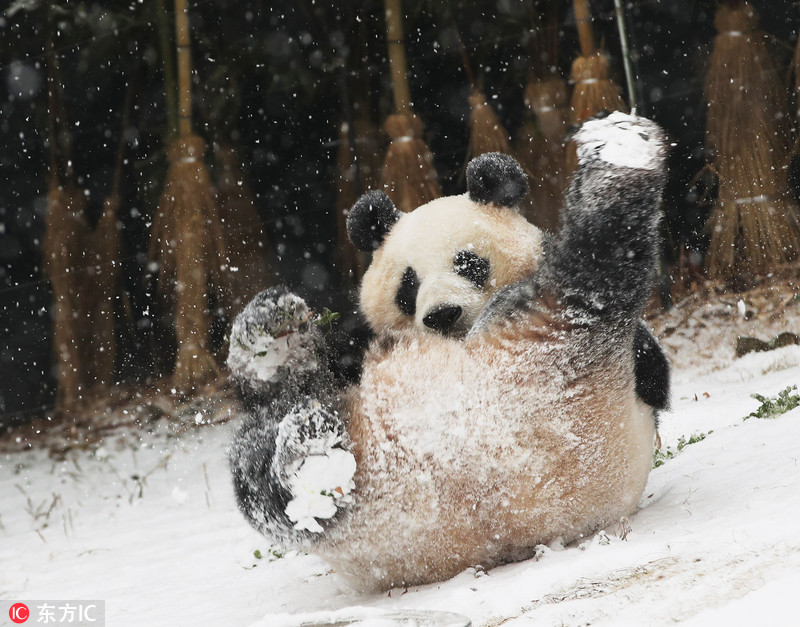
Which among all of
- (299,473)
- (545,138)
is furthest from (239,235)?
(299,473)

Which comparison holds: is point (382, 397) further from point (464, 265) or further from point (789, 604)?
point (789, 604)

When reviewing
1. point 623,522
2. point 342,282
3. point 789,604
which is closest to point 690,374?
point 342,282

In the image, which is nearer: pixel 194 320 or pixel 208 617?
pixel 208 617

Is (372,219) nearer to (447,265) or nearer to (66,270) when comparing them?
(447,265)

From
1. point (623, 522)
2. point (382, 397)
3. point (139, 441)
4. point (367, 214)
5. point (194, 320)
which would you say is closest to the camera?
point (382, 397)

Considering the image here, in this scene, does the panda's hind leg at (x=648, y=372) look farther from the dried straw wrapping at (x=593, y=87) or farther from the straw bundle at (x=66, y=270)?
the straw bundle at (x=66, y=270)

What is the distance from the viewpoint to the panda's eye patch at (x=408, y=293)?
1.59 meters

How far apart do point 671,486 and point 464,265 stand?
80 centimetres

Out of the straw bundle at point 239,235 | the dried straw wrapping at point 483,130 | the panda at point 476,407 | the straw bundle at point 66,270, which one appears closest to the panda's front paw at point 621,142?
the panda at point 476,407

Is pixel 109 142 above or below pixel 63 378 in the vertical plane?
above

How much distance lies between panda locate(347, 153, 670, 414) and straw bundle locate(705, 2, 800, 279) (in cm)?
211

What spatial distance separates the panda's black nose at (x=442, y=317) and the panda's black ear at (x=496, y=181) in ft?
1.01

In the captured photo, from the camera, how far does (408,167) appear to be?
3484 millimetres

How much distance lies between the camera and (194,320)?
3.99m
